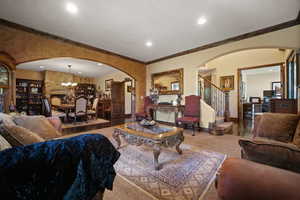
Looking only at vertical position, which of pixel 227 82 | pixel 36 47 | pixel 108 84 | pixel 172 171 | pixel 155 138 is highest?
pixel 36 47

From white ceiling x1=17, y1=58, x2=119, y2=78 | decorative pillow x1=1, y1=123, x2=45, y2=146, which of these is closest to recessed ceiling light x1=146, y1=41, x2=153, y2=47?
white ceiling x1=17, y1=58, x2=119, y2=78

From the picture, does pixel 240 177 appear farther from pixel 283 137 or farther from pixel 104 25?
pixel 104 25

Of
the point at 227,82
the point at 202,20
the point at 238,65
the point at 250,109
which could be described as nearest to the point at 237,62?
the point at 238,65

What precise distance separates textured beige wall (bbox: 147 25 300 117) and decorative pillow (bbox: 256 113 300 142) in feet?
6.72

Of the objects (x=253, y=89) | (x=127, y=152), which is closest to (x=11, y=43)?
(x=127, y=152)

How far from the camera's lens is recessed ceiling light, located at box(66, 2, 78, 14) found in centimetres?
229

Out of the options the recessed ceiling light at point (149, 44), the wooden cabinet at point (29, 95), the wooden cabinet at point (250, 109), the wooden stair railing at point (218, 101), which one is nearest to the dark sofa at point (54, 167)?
the recessed ceiling light at point (149, 44)

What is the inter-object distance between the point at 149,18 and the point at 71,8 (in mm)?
1489

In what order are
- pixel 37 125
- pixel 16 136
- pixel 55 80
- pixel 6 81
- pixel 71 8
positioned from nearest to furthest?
pixel 16 136 < pixel 37 125 < pixel 71 8 < pixel 6 81 < pixel 55 80

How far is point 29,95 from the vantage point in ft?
22.9

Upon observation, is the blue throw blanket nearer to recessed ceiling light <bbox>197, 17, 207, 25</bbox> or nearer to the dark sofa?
the dark sofa

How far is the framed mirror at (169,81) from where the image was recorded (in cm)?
486

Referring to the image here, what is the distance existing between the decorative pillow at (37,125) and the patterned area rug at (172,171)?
119cm

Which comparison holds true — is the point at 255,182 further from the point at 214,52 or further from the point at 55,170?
the point at 214,52
